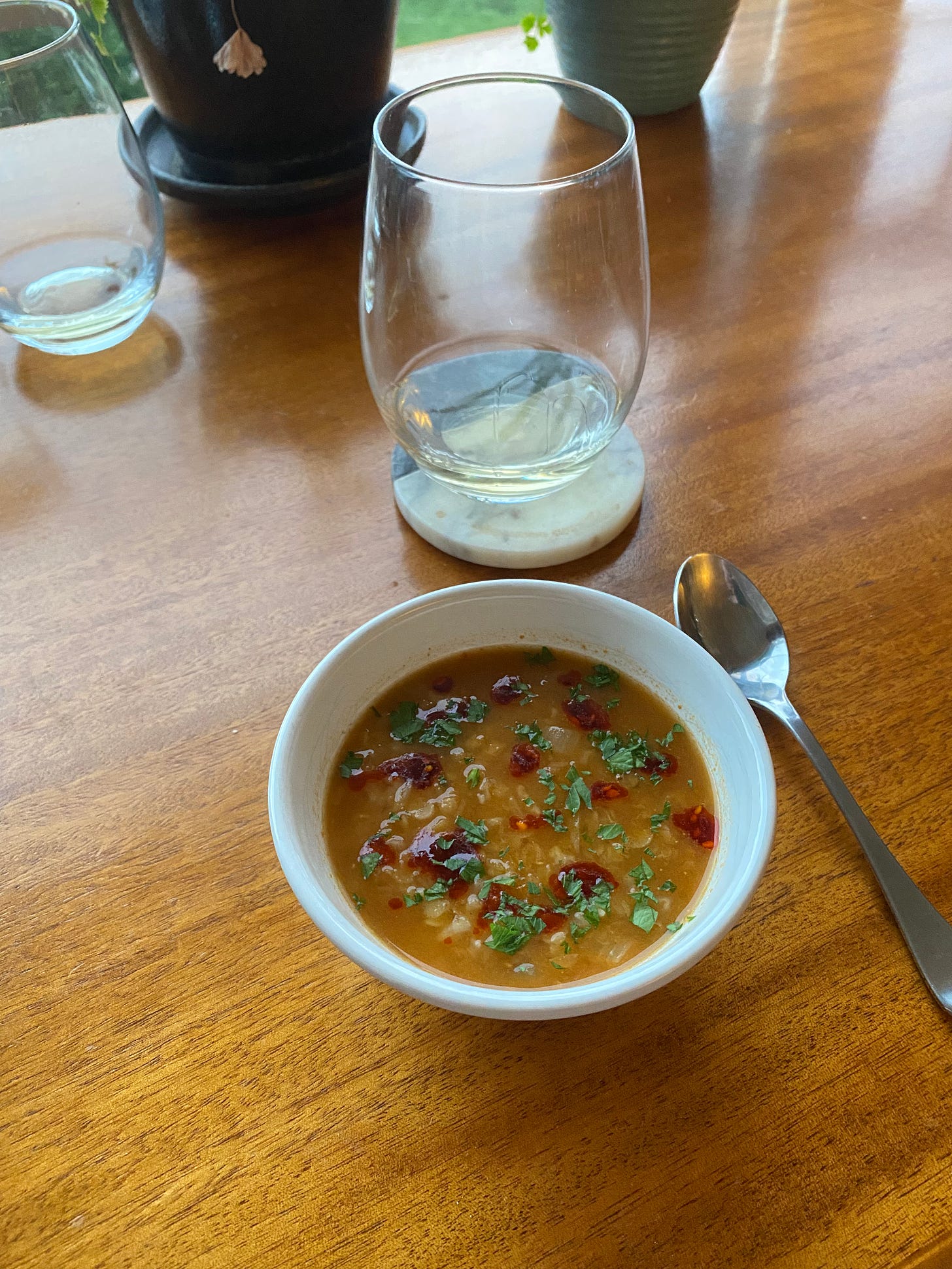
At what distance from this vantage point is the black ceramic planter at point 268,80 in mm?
1127

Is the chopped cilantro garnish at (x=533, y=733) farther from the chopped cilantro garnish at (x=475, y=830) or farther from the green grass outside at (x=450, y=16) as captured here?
the green grass outside at (x=450, y=16)

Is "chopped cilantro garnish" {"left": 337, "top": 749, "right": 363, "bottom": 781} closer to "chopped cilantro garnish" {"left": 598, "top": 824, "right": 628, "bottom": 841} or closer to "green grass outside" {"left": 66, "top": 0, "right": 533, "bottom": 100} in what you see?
"chopped cilantro garnish" {"left": 598, "top": 824, "right": 628, "bottom": 841}

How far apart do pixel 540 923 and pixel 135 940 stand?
291mm

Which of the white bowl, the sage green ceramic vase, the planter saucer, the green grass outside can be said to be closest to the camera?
the white bowl

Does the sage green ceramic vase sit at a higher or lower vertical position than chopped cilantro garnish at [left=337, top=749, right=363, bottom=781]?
higher

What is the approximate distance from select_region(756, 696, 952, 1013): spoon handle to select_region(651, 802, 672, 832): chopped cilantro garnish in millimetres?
142

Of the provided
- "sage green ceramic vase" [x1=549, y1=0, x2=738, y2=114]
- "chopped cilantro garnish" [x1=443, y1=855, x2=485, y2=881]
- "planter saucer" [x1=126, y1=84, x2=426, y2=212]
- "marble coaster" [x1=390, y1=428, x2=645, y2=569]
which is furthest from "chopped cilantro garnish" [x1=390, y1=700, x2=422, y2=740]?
"sage green ceramic vase" [x1=549, y1=0, x2=738, y2=114]

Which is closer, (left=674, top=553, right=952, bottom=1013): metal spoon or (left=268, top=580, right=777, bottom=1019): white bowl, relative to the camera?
(left=268, top=580, right=777, bottom=1019): white bowl

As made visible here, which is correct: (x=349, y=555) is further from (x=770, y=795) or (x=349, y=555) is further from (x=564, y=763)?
(x=770, y=795)

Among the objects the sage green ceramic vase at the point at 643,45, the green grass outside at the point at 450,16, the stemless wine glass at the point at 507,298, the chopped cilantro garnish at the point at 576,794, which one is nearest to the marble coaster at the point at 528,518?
the stemless wine glass at the point at 507,298

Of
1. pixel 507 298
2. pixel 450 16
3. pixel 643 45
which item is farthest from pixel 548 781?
pixel 450 16

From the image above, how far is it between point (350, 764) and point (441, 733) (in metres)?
0.07

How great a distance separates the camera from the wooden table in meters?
0.57

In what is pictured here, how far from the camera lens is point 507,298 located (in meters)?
0.99
